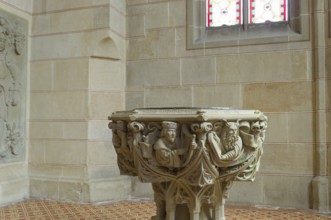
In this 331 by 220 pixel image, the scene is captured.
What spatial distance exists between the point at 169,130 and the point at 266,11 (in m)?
2.68

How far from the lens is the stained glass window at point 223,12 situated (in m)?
4.18

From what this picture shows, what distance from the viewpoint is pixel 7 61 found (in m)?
3.90

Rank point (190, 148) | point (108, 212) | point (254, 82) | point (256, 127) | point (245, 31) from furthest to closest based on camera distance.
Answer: point (245, 31) < point (254, 82) < point (108, 212) < point (256, 127) < point (190, 148)

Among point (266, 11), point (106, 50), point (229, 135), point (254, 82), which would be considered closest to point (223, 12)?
point (266, 11)

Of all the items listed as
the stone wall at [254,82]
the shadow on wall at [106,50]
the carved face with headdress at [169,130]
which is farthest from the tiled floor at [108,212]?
the shadow on wall at [106,50]

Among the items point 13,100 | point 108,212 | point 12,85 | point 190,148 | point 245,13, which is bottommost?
point 108,212

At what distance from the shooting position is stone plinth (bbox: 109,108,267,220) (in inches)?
79.4

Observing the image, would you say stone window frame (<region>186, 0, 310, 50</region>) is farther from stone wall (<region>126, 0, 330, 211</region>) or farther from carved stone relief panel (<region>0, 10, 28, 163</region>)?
carved stone relief panel (<region>0, 10, 28, 163</region>)

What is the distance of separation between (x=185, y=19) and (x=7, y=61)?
2.10 metres

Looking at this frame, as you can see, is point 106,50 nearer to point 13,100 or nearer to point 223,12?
point 13,100

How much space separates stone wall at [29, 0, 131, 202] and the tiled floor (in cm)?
28

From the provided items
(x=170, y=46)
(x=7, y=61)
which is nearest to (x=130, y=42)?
(x=170, y=46)

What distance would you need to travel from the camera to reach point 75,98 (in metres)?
4.11

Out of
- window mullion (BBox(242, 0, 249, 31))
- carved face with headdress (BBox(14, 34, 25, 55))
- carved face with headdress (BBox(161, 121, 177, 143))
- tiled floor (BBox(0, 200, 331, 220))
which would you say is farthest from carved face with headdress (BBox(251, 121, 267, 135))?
carved face with headdress (BBox(14, 34, 25, 55))
